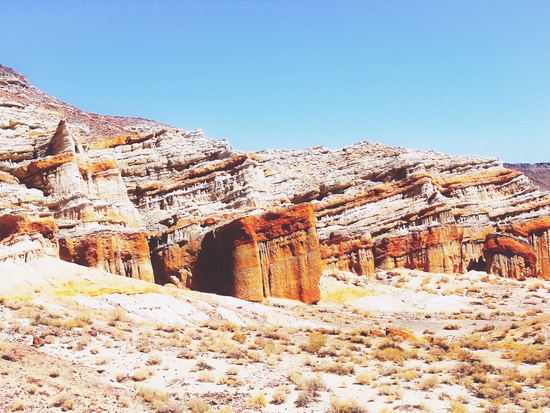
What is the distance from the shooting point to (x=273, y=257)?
36.5 meters

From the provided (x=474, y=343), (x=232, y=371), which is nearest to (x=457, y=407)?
(x=232, y=371)

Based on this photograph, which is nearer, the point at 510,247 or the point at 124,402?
the point at 124,402

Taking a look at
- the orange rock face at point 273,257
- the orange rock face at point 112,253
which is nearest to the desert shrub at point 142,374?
the orange rock face at point 273,257

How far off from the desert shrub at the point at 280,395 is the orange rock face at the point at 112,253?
71.1ft

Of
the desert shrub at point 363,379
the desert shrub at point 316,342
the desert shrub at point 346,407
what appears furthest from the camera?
the desert shrub at point 316,342

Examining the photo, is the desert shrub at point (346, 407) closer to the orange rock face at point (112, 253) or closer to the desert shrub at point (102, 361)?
the desert shrub at point (102, 361)

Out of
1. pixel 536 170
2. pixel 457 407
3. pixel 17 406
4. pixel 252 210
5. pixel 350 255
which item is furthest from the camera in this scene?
pixel 536 170

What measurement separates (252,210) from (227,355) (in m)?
23.7

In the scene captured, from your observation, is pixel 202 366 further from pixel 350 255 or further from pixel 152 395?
pixel 350 255

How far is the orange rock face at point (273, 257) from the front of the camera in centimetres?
3544

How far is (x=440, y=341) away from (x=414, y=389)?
26.1ft

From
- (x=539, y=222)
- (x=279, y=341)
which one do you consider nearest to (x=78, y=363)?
(x=279, y=341)

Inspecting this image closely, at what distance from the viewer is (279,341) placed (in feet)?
72.8

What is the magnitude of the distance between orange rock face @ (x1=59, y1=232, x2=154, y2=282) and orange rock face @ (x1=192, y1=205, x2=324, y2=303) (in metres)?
5.10
